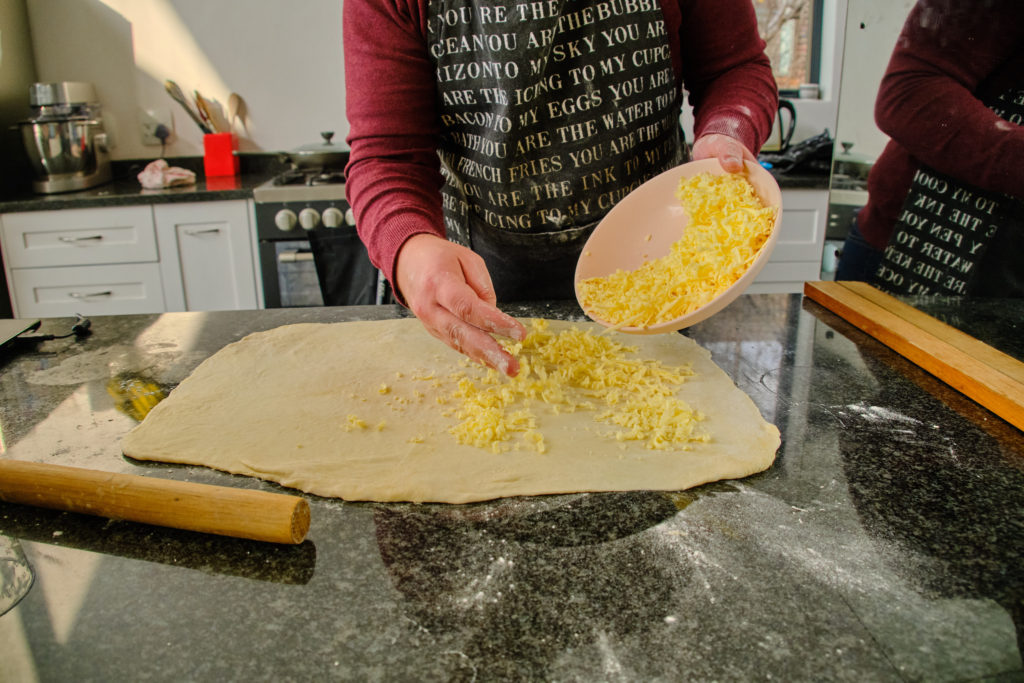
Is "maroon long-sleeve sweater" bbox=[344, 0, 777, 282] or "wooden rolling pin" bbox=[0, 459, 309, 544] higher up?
"maroon long-sleeve sweater" bbox=[344, 0, 777, 282]

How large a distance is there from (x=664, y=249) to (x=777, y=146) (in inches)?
77.2

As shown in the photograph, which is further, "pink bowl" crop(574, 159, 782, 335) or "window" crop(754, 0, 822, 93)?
"window" crop(754, 0, 822, 93)

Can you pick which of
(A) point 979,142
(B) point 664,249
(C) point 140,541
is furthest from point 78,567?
(A) point 979,142

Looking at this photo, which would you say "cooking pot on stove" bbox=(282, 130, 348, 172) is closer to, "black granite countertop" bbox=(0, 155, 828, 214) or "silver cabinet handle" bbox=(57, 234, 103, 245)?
"black granite countertop" bbox=(0, 155, 828, 214)

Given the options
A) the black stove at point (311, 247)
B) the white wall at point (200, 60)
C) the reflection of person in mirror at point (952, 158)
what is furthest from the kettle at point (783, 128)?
the white wall at point (200, 60)

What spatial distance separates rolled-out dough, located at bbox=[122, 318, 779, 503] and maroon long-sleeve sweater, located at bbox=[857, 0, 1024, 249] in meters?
0.48

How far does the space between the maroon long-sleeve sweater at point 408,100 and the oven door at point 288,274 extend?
1307 mm

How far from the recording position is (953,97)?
41.3 inches

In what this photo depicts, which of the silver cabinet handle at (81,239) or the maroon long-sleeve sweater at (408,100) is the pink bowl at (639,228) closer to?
the maroon long-sleeve sweater at (408,100)

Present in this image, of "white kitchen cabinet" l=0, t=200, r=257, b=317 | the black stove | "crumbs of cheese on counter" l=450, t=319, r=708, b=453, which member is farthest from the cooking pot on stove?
"crumbs of cheese on counter" l=450, t=319, r=708, b=453

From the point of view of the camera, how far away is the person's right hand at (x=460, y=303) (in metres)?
0.86

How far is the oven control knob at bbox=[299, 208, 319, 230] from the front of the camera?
2.36 metres

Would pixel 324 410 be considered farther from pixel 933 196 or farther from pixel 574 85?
pixel 933 196

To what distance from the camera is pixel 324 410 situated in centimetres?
96
